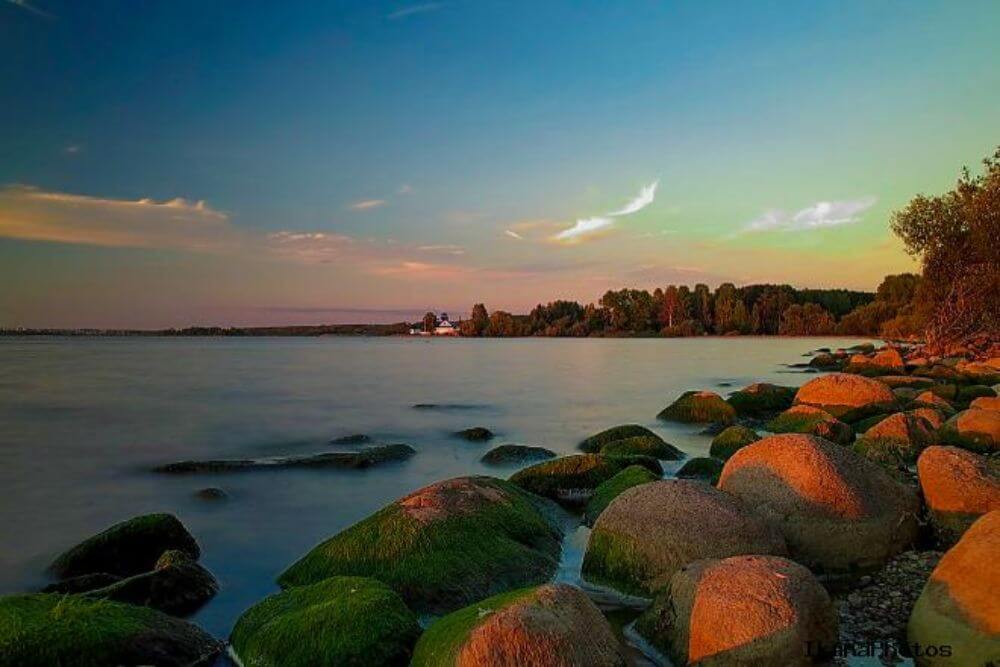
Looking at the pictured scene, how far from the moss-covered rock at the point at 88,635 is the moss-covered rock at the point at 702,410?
63.3 feet

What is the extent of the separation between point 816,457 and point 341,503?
9463 mm

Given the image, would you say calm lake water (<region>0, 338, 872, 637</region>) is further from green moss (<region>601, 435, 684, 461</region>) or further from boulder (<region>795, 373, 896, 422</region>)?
boulder (<region>795, 373, 896, 422</region>)

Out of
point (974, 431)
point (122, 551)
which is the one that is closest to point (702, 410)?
point (974, 431)

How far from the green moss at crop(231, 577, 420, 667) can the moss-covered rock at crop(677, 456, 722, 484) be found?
8.56 m

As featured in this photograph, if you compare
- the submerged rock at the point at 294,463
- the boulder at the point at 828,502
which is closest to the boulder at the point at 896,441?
the boulder at the point at 828,502

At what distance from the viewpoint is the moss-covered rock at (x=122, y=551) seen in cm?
971

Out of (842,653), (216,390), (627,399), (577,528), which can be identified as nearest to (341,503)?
(577,528)

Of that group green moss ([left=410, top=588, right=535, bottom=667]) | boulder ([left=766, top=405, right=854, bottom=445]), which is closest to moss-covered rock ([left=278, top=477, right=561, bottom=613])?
green moss ([left=410, top=588, right=535, bottom=667])

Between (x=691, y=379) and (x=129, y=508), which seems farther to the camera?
(x=691, y=379)

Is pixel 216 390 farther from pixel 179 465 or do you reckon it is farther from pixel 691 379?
pixel 691 379

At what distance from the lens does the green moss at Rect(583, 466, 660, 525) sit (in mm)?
11727

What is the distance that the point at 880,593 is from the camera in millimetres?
8094

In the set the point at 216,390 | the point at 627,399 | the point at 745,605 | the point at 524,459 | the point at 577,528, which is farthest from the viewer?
the point at 216,390

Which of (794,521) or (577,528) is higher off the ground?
(794,521)
